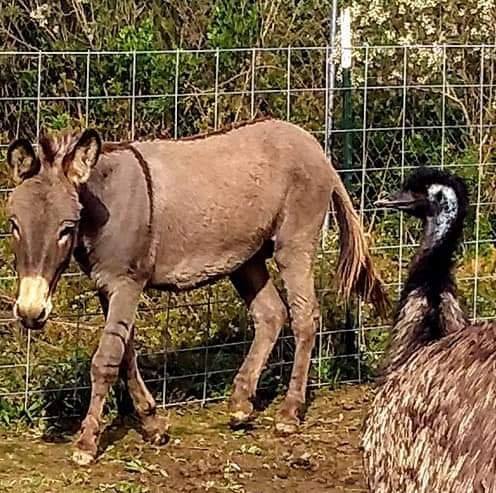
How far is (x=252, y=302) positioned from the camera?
732 centimetres

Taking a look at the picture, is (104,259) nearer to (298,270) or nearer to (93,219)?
(93,219)

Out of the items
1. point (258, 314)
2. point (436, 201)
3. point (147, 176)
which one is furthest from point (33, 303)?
point (436, 201)

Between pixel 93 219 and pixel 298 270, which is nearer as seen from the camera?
pixel 93 219

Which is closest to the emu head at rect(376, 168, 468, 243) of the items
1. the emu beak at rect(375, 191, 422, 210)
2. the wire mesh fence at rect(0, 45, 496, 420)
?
the emu beak at rect(375, 191, 422, 210)

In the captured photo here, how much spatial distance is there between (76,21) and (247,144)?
4.45 metres

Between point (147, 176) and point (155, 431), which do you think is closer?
point (147, 176)

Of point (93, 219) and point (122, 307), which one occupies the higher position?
point (93, 219)

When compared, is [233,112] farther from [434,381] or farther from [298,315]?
[434,381]

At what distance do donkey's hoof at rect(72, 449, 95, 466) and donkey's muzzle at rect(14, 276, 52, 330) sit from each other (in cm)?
71

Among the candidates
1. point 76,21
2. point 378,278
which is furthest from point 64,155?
point 76,21

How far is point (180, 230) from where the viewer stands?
674 centimetres

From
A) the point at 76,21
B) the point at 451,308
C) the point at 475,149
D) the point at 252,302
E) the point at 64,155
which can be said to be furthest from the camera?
the point at 76,21

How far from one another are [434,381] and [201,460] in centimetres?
238

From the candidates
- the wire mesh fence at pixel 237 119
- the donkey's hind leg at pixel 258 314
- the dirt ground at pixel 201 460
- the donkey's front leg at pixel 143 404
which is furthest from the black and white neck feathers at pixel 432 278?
the wire mesh fence at pixel 237 119
